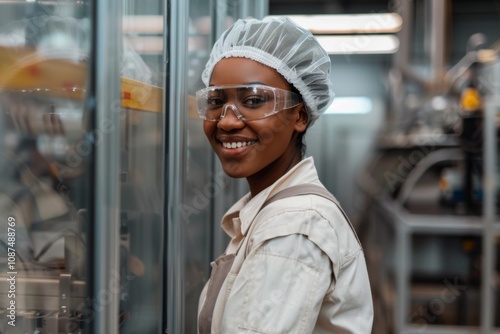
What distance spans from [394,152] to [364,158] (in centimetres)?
202

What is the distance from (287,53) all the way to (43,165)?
481 mm

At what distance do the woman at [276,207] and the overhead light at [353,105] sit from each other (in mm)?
5993

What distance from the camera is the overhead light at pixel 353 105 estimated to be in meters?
7.02

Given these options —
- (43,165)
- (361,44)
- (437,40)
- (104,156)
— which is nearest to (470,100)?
(437,40)

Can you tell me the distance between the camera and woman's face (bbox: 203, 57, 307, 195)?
1003mm

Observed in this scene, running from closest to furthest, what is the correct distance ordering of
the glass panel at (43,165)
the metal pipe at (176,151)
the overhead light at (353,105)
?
the glass panel at (43,165) → the metal pipe at (176,151) → the overhead light at (353,105)

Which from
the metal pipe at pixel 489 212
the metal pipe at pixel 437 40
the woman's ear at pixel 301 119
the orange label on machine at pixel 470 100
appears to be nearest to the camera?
the woman's ear at pixel 301 119

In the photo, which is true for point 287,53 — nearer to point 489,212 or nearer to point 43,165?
point 43,165

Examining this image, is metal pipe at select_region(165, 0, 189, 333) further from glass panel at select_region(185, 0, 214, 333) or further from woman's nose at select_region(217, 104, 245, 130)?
woman's nose at select_region(217, 104, 245, 130)

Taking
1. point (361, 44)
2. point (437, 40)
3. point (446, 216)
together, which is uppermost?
point (361, 44)

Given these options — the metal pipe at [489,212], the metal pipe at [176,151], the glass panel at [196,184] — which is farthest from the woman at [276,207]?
the metal pipe at [489,212]

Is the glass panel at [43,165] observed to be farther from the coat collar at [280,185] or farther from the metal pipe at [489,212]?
the metal pipe at [489,212]

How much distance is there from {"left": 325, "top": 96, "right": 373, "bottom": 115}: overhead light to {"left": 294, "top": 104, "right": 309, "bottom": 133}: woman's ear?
596 centimetres

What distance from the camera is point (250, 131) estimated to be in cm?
100
